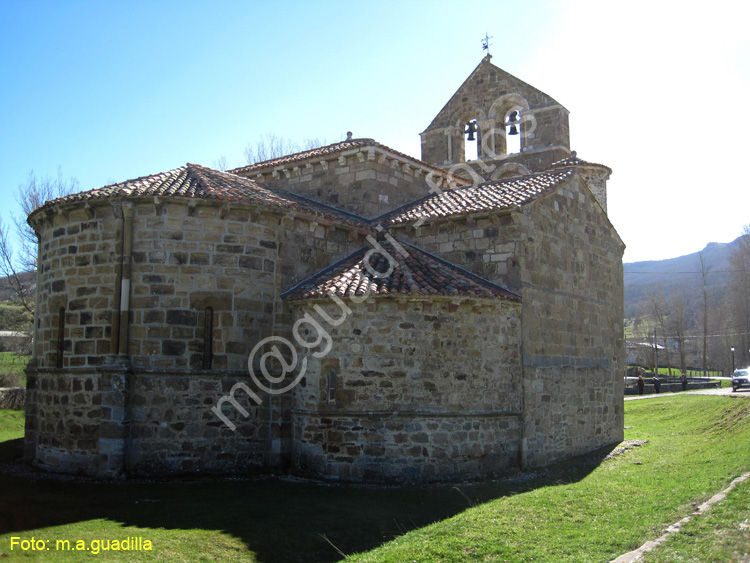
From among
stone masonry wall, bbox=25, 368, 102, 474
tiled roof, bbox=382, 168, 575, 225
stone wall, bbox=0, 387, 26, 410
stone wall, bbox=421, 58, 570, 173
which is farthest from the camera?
stone wall, bbox=0, 387, 26, 410

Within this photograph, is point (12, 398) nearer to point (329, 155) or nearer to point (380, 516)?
point (329, 155)

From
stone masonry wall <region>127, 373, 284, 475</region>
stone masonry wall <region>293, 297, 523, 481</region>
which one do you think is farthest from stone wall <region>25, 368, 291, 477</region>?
stone masonry wall <region>293, 297, 523, 481</region>

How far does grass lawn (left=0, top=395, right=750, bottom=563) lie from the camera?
7074mm

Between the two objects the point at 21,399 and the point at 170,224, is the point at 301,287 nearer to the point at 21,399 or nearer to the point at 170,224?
the point at 170,224

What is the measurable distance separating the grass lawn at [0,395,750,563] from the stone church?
82 cm

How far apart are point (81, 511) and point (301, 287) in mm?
5319

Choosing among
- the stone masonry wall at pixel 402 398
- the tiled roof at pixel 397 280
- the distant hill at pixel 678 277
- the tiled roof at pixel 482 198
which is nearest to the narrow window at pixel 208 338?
the tiled roof at pixel 397 280

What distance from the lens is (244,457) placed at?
37.7 ft

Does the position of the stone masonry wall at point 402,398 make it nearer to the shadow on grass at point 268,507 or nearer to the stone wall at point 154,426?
the shadow on grass at point 268,507

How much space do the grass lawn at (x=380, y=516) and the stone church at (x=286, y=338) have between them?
818 mm

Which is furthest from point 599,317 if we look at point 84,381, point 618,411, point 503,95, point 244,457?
point 84,381

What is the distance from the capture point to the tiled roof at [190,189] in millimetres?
11398

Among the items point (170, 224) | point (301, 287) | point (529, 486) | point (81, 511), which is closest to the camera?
point (81, 511)

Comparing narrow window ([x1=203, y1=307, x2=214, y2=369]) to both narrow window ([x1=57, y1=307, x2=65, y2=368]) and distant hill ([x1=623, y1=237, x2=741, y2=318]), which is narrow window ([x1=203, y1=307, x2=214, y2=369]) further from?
distant hill ([x1=623, y1=237, x2=741, y2=318])
